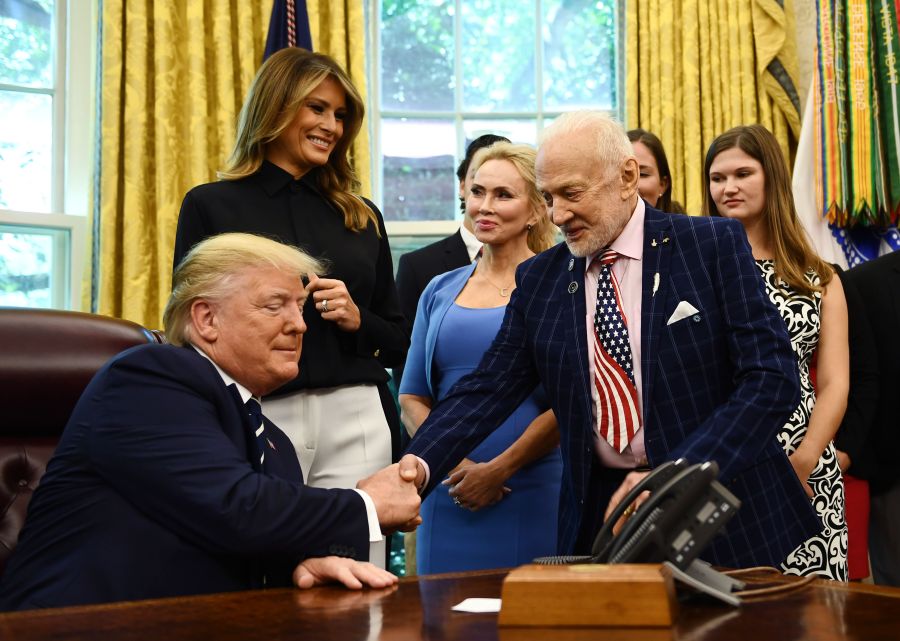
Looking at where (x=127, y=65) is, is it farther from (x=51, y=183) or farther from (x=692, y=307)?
(x=692, y=307)

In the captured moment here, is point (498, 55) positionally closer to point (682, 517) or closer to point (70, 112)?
point (70, 112)

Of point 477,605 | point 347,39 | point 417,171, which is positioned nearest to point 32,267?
point 347,39

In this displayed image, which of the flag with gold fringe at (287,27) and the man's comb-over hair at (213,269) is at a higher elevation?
the flag with gold fringe at (287,27)

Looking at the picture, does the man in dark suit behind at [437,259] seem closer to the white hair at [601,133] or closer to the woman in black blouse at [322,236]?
the woman in black blouse at [322,236]

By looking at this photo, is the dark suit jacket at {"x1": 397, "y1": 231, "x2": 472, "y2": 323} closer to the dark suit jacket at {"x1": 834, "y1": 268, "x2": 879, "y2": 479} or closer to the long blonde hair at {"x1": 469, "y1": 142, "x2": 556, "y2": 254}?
the long blonde hair at {"x1": 469, "y1": 142, "x2": 556, "y2": 254}

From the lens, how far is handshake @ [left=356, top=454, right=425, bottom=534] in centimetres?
200

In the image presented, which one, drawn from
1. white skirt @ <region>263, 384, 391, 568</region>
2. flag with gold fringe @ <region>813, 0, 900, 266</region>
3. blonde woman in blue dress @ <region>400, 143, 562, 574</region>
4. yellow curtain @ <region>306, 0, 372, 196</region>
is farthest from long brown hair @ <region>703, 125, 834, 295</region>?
yellow curtain @ <region>306, 0, 372, 196</region>

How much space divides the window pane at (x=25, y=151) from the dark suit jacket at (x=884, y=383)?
129 inches

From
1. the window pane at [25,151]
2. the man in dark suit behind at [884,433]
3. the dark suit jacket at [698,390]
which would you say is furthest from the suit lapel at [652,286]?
the window pane at [25,151]

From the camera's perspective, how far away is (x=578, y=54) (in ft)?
17.6

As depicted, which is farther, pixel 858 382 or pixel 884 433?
pixel 884 433

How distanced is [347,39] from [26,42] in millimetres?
1355

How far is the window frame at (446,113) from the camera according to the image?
5062 mm

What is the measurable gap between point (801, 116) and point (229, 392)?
3.71 metres
